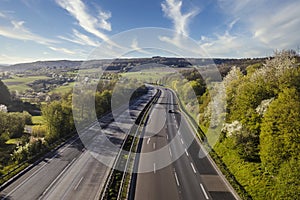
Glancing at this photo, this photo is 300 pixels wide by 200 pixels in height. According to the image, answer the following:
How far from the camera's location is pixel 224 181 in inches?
813

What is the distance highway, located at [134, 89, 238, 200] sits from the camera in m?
18.2

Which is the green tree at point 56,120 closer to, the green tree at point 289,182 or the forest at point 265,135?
the forest at point 265,135

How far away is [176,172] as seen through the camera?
72.3 ft

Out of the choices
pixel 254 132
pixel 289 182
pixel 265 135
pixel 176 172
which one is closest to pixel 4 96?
pixel 176 172

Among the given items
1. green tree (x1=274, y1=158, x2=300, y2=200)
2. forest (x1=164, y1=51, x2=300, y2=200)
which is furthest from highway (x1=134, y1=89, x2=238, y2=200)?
green tree (x1=274, y1=158, x2=300, y2=200)

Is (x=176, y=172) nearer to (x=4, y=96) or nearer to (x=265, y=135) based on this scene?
(x=265, y=135)

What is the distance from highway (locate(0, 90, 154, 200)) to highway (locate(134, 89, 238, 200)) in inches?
163

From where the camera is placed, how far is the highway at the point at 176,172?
715 inches

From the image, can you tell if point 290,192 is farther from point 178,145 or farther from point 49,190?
point 49,190

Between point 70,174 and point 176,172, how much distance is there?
10788 mm

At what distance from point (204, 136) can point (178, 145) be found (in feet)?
15.5

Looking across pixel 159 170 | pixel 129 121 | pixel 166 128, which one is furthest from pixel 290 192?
pixel 129 121

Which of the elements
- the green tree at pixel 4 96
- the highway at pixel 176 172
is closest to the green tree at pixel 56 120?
the highway at pixel 176 172

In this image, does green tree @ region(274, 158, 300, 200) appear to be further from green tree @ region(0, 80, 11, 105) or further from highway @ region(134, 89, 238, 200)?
green tree @ region(0, 80, 11, 105)
